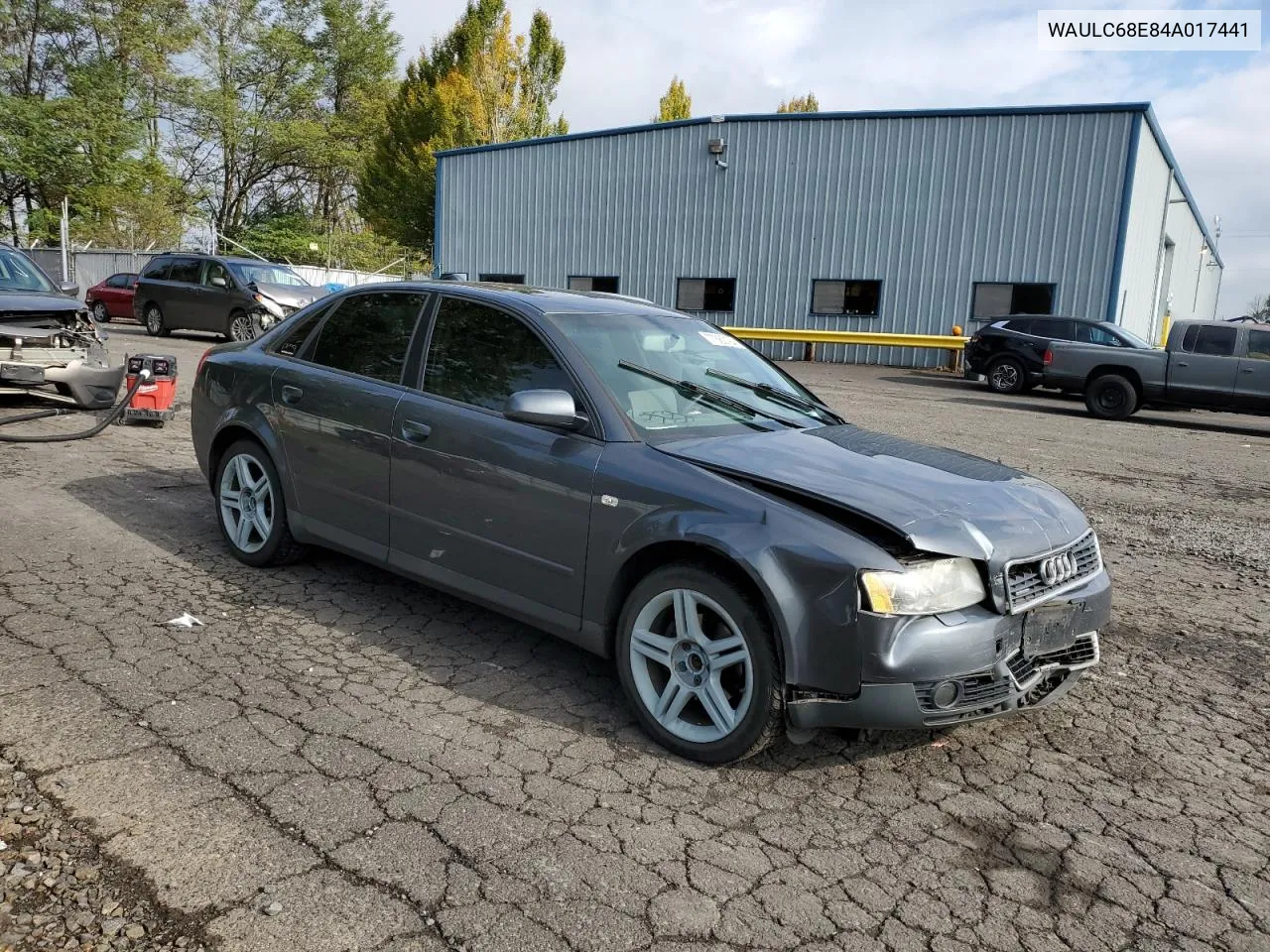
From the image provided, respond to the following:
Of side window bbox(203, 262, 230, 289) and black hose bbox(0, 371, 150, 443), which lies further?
side window bbox(203, 262, 230, 289)

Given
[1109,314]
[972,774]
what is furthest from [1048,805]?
[1109,314]

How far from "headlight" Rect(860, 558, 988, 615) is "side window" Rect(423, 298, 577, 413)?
1488mm

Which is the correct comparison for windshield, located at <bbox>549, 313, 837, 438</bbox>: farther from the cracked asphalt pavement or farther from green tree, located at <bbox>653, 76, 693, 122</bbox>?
green tree, located at <bbox>653, 76, 693, 122</bbox>

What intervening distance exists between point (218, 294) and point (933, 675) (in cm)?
1956

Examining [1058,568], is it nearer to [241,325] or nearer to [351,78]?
[241,325]

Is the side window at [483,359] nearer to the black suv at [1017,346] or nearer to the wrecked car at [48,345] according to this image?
the wrecked car at [48,345]

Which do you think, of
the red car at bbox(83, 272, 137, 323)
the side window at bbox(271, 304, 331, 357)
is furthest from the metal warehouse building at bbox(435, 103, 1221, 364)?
the side window at bbox(271, 304, 331, 357)

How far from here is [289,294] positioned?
770 inches

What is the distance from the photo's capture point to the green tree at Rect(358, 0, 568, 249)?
49719 millimetres

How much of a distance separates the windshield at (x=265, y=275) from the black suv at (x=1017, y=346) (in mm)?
13917

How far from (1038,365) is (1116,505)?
11.4m

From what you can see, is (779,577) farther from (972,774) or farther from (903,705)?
(972,774)

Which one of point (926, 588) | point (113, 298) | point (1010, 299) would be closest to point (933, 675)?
point (926, 588)

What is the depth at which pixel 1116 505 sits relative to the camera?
26.8 ft
